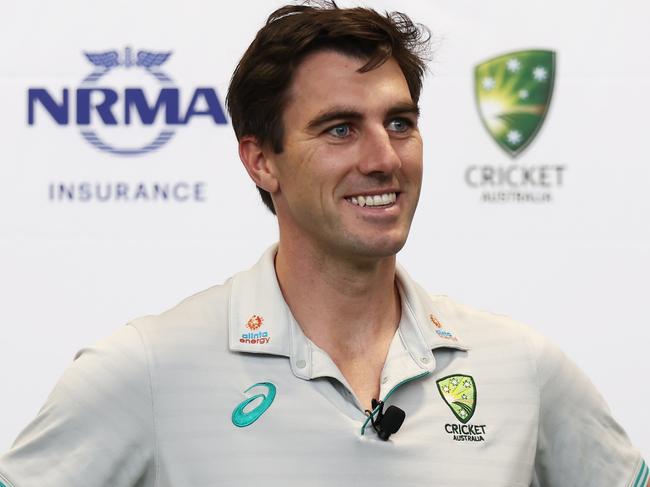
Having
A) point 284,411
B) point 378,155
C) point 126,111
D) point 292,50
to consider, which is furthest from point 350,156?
point 126,111

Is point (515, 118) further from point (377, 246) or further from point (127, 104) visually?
point (377, 246)

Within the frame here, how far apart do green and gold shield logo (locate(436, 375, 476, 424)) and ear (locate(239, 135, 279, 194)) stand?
0.40 meters

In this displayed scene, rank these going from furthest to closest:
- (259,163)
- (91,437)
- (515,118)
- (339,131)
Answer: (515,118) < (259,163) < (339,131) < (91,437)

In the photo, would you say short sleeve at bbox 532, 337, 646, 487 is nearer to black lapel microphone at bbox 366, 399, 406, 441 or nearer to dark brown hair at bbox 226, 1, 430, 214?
black lapel microphone at bbox 366, 399, 406, 441

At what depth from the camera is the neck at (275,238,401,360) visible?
75.5 inches

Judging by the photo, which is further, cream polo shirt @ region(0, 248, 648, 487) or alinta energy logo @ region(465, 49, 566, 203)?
alinta energy logo @ region(465, 49, 566, 203)

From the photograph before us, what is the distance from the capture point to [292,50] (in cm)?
195

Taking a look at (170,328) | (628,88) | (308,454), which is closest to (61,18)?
(628,88)

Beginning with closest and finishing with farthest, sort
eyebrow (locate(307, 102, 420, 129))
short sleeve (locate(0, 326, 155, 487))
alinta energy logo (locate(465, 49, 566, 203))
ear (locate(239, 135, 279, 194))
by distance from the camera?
short sleeve (locate(0, 326, 155, 487)), eyebrow (locate(307, 102, 420, 129)), ear (locate(239, 135, 279, 194)), alinta energy logo (locate(465, 49, 566, 203))

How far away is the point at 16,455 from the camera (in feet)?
5.85

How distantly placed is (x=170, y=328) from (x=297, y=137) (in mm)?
344

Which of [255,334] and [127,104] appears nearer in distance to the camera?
[255,334]

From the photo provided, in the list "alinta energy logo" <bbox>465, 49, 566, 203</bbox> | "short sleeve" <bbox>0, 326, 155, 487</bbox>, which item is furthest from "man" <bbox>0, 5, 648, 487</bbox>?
"alinta energy logo" <bbox>465, 49, 566, 203</bbox>

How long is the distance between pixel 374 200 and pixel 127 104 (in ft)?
5.45
